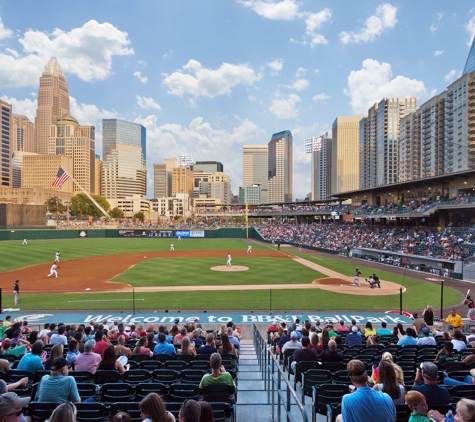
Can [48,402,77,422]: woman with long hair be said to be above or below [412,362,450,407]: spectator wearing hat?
above

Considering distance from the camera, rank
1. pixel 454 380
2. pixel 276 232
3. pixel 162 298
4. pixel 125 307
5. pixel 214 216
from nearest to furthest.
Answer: pixel 454 380 < pixel 125 307 < pixel 162 298 < pixel 276 232 < pixel 214 216

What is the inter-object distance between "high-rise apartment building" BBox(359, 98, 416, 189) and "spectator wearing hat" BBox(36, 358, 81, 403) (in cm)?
16171

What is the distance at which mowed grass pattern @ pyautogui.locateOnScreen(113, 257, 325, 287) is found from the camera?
29.3 metres

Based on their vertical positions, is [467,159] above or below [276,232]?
above

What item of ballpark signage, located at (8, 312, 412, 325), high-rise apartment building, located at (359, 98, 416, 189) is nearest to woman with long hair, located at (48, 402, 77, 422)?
ballpark signage, located at (8, 312, 412, 325)

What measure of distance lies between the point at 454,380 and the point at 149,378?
5.82m

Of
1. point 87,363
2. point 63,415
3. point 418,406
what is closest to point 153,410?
point 63,415

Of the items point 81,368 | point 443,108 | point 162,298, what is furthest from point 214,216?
point 81,368

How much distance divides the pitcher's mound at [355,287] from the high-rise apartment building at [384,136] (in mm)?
134839

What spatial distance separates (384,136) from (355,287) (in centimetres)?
15494

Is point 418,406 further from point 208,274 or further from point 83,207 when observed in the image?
point 83,207

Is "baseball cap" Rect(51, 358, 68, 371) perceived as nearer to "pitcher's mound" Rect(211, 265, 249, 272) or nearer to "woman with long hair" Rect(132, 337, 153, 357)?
"woman with long hair" Rect(132, 337, 153, 357)

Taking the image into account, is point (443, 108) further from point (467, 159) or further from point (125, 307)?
point (125, 307)

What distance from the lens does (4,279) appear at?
31.4 meters
